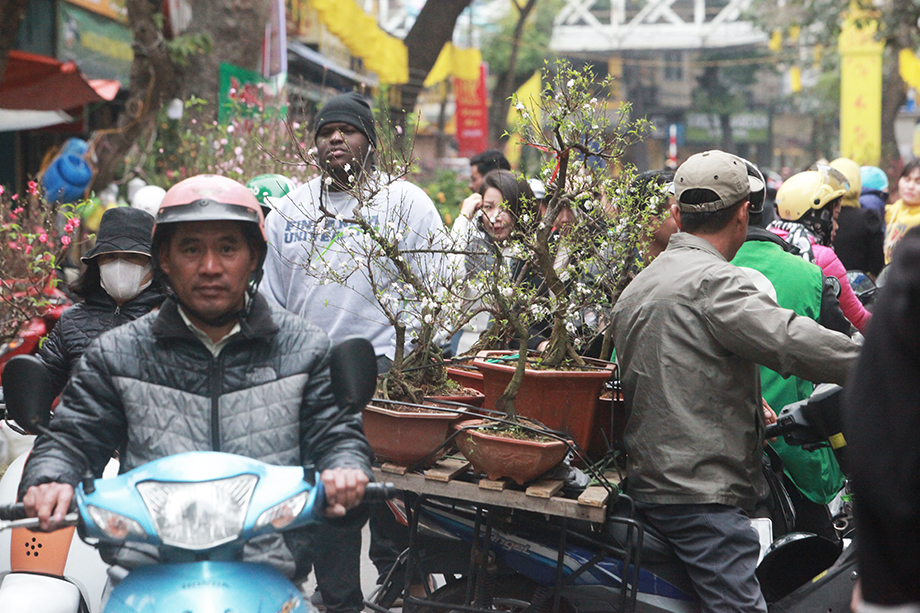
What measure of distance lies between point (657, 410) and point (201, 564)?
1.45 metres

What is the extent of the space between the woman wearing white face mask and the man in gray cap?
1905mm

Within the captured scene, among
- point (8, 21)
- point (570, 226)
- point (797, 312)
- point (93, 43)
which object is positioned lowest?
point (797, 312)

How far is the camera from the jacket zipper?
94.9 inches

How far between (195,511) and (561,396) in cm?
146

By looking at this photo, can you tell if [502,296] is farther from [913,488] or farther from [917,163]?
[917,163]

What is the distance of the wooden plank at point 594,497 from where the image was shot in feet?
9.29

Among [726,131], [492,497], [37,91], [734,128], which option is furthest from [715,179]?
[734,128]

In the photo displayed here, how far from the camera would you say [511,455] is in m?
2.92

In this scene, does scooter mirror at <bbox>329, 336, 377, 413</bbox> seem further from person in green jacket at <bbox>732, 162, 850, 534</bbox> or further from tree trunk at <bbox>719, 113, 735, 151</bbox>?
tree trunk at <bbox>719, 113, 735, 151</bbox>

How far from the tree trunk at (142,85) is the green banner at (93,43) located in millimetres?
3823

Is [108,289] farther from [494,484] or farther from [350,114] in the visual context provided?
[494,484]

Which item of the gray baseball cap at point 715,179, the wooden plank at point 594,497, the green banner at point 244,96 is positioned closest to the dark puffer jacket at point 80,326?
the wooden plank at point 594,497

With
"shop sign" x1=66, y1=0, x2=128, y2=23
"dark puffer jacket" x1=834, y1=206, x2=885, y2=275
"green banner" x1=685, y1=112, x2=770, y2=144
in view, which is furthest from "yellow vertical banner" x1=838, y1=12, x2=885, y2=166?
"green banner" x1=685, y1=112, x2=770, y2=144

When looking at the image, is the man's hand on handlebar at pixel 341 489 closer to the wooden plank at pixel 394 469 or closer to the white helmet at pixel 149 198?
the wooden plank at pixel 394 469
